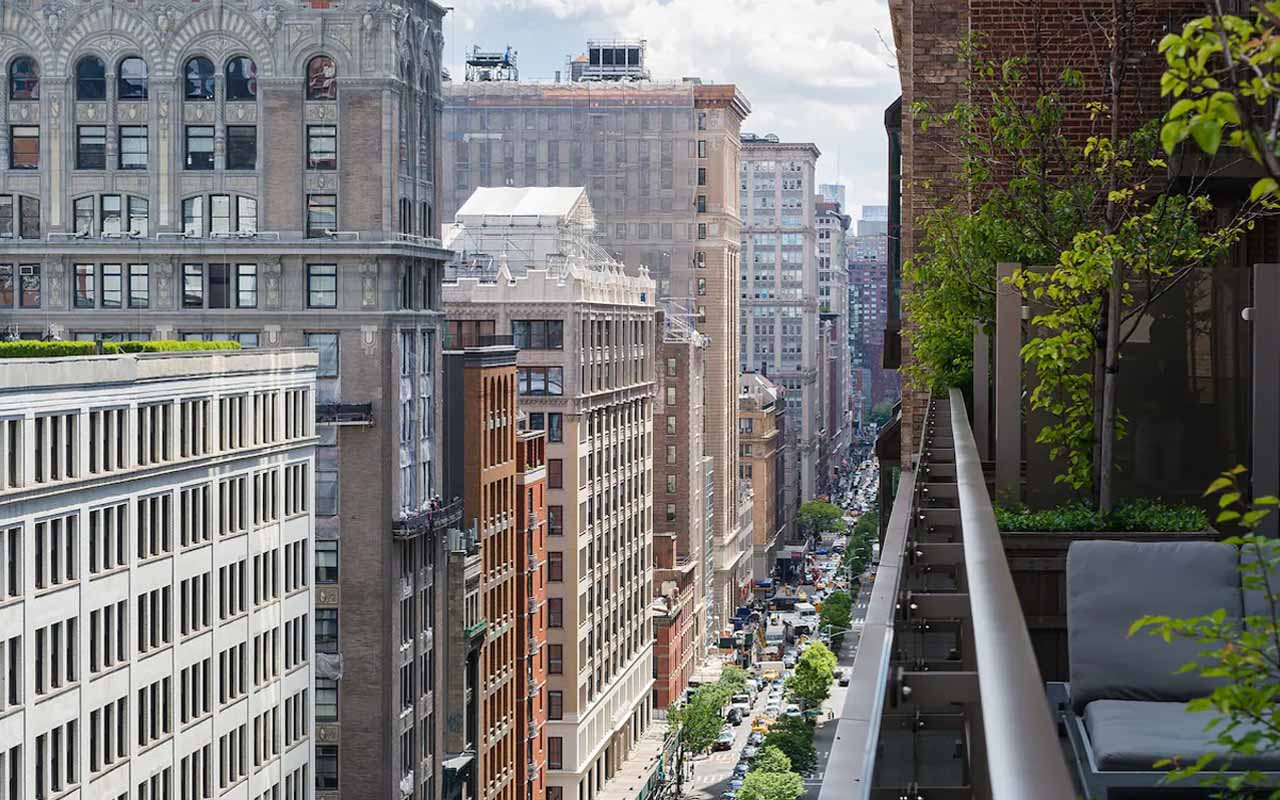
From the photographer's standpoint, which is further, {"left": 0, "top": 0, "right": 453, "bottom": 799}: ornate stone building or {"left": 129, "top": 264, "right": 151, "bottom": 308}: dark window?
{"left": 129, "top": 264, "right": 151, "bottom": 308}: dark window

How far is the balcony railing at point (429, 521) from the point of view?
5788 cm

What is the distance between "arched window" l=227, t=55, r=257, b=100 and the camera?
56.2 m

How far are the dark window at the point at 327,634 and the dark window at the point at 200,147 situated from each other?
46.7ft

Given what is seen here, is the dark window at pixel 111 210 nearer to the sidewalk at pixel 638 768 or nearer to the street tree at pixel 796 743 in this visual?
the street tree at pixel 796 743

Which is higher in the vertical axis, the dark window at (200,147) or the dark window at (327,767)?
the dark window at (200,147)

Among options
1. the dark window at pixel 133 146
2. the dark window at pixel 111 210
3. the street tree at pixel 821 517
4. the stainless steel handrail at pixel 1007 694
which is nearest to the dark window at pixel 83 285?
the dark window at pixel 111 210

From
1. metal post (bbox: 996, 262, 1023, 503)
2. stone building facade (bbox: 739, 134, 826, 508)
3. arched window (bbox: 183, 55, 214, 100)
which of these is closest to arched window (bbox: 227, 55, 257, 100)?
arched window (bbox: 183, 55, 214, 100)

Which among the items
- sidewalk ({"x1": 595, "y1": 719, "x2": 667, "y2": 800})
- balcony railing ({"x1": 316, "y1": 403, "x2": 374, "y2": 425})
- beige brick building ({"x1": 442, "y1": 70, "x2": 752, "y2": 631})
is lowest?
sidewalk ({"x1": 595, "y1": 719, "x2": 667, "y2": 800})

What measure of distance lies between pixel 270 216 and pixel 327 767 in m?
17.0

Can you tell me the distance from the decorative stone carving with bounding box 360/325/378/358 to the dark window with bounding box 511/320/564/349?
64.8 feet

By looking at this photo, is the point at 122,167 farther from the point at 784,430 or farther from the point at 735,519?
the point at 784,430

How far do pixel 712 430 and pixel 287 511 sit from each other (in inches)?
3359

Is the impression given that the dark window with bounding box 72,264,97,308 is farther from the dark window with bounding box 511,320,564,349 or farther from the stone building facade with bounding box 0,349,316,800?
the dark window with bounding box 511,320,564,349

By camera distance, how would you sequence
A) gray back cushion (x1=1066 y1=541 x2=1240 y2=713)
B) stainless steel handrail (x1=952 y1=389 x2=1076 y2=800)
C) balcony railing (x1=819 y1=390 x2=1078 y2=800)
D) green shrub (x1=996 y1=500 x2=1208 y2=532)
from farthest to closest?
green shrub (x1=996 y1=500 x2=1208 y2=532) → gray back cushion (x1=1066 y1=541 x2=1240 y2=713) → balcony railing (x1=819 y1=390 x2=1078 y2=800) → stainless steel handrail (x1=952 y1=389 x2=1076 y2=800)
